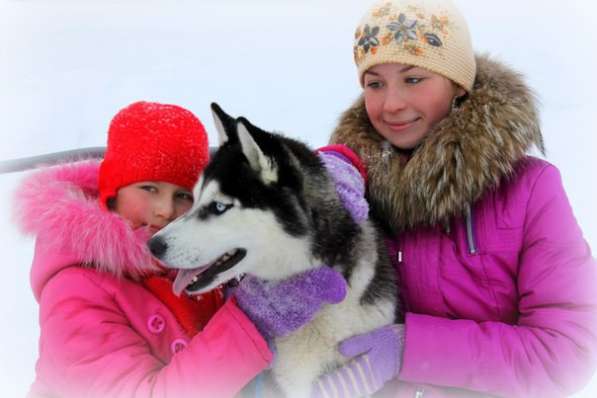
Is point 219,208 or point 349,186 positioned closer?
point 219,208

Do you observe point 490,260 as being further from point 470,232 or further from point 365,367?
point 365,367

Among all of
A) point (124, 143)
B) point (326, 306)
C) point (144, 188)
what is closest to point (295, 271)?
point (326, 306)

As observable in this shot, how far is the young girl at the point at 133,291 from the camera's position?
1.57 m

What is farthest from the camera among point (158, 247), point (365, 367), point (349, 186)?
point (349, 186)

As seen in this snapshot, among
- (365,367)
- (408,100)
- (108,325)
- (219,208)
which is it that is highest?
(408,100)

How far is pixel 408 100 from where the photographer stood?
6.09ft

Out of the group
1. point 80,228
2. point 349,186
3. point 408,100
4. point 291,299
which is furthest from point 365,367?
point 80,228

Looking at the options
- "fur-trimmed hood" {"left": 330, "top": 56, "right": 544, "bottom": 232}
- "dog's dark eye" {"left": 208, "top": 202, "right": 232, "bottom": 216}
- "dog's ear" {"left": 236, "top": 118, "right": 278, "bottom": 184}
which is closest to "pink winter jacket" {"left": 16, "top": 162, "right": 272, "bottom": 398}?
"dog's dark eye" {"left": 208, "top": 202, "right": 232, "bottom": 216}

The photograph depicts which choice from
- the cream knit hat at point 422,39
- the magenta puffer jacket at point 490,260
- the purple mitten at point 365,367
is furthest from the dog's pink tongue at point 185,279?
the cream knit hat at point 422,39

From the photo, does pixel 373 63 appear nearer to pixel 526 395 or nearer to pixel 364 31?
pixel 364 31

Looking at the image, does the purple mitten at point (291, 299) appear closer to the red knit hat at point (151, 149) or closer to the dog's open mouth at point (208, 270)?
the dog's open mouth at point (208, 270)

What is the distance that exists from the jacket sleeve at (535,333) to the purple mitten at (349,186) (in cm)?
39

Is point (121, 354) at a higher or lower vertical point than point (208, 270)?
lower

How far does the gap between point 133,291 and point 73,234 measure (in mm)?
269
